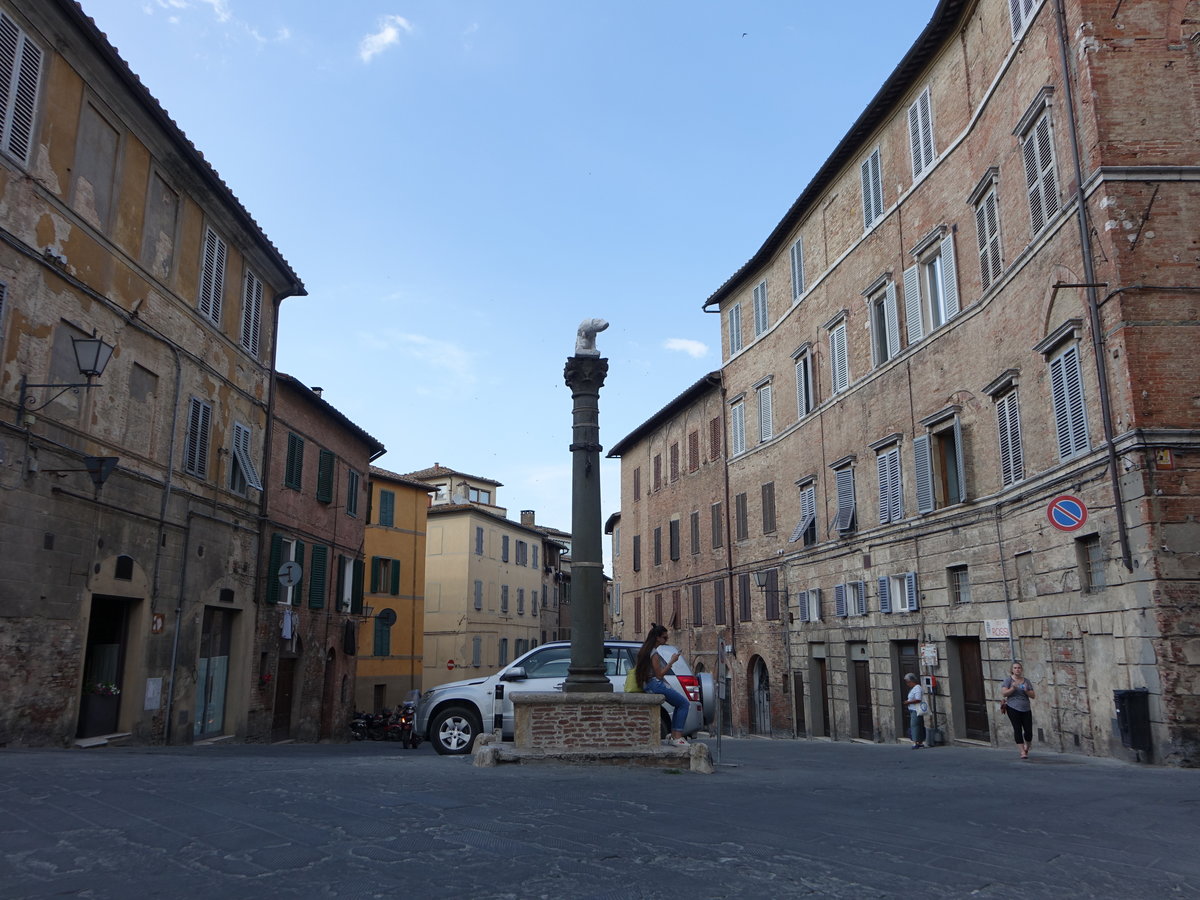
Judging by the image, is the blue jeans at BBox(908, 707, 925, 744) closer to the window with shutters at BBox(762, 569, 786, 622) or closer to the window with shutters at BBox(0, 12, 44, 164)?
the window with shutters at BBox(762, 569, 786, 622)

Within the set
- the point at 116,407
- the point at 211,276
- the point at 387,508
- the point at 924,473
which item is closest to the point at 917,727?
the point at 924,473

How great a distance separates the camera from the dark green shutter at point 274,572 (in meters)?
21.9

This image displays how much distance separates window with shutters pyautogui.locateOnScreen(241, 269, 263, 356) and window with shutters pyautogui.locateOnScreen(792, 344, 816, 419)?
43.8ft

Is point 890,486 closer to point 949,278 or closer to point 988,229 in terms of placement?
point 949,278

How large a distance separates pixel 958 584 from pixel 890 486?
304 centimetres

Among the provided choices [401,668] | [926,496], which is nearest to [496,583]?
[401,668]

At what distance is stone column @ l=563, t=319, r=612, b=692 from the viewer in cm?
1111

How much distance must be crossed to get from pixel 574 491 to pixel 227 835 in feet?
20.0

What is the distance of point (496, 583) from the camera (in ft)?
172

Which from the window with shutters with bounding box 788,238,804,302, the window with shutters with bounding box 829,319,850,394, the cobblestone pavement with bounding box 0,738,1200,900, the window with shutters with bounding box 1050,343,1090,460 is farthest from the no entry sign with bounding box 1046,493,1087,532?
the window with shutters with bounding box 788,238,804,302

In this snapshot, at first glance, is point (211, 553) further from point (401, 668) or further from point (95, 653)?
point (401, 668)

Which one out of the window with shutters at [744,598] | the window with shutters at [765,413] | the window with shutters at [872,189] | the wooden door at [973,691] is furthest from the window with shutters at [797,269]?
the wooden door at [973,691]

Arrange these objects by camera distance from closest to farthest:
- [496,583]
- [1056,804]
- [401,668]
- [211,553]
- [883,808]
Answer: [883,808] < [1056,804] < [211,553] < [401,668] < [496,583]

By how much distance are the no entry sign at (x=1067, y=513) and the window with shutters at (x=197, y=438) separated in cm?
1421
